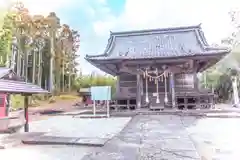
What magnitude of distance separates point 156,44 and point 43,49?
1876 cm

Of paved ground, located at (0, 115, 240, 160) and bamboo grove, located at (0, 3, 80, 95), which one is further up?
bamboo grove, located at (0, 3, 80, 95)

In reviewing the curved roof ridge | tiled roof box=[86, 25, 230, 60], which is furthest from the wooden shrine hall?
the curved roof ridge

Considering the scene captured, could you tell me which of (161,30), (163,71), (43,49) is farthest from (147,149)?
(43,49)

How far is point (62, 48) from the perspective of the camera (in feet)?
105

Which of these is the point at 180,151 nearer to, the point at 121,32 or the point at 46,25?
the point at 121,32

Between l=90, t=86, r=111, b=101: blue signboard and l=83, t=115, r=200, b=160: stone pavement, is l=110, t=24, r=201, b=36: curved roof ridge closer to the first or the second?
Answer: l=90, t=86, r=111, b=101: blue signboard

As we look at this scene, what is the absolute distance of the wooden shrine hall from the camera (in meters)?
13.6

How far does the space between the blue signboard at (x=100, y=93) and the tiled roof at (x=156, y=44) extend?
246 centimetres

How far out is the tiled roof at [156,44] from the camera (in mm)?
14172

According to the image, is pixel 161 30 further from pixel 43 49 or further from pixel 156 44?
pixel 43 49

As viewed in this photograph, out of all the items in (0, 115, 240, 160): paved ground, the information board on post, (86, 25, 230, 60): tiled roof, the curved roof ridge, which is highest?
the curved roof ridge

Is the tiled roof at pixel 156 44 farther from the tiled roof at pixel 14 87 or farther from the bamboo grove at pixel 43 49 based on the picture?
the bamboo grove at pixel 43 49

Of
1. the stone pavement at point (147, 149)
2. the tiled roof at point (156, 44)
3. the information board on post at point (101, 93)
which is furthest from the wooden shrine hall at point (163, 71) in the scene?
the stone pavement at point (147, 149)

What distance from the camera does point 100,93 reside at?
40.9 ft
